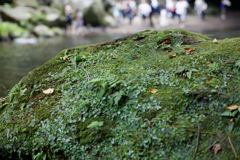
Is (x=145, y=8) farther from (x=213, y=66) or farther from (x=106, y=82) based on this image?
(x=106, y=82)

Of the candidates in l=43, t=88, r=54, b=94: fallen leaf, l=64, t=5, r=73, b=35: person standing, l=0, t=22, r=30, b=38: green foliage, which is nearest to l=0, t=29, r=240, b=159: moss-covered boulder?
l=43, t=88, r=54, b=94: fallen leaf

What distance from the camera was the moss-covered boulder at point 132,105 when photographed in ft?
7.75

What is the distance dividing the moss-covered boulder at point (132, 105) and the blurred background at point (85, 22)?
7.32 metres

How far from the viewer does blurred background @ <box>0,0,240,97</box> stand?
14.2 m

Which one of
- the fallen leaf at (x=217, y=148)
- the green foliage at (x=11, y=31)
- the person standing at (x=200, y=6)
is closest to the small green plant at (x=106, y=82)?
the fallen leaf at (x=217, y=148)

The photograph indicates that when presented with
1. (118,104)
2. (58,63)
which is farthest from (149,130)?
(58,63)

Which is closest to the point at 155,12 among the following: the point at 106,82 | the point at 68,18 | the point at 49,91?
the point at 68,18

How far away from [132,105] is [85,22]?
24751 mm

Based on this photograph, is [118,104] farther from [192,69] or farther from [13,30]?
[13,30]

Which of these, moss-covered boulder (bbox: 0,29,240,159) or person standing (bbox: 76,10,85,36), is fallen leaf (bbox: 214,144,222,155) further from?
person standing (bbox: 76,10,85,36)

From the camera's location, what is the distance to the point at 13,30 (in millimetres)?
19000

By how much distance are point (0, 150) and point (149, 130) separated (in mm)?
2222

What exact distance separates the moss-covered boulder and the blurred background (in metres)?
7.32

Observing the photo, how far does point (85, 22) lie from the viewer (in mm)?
25859
